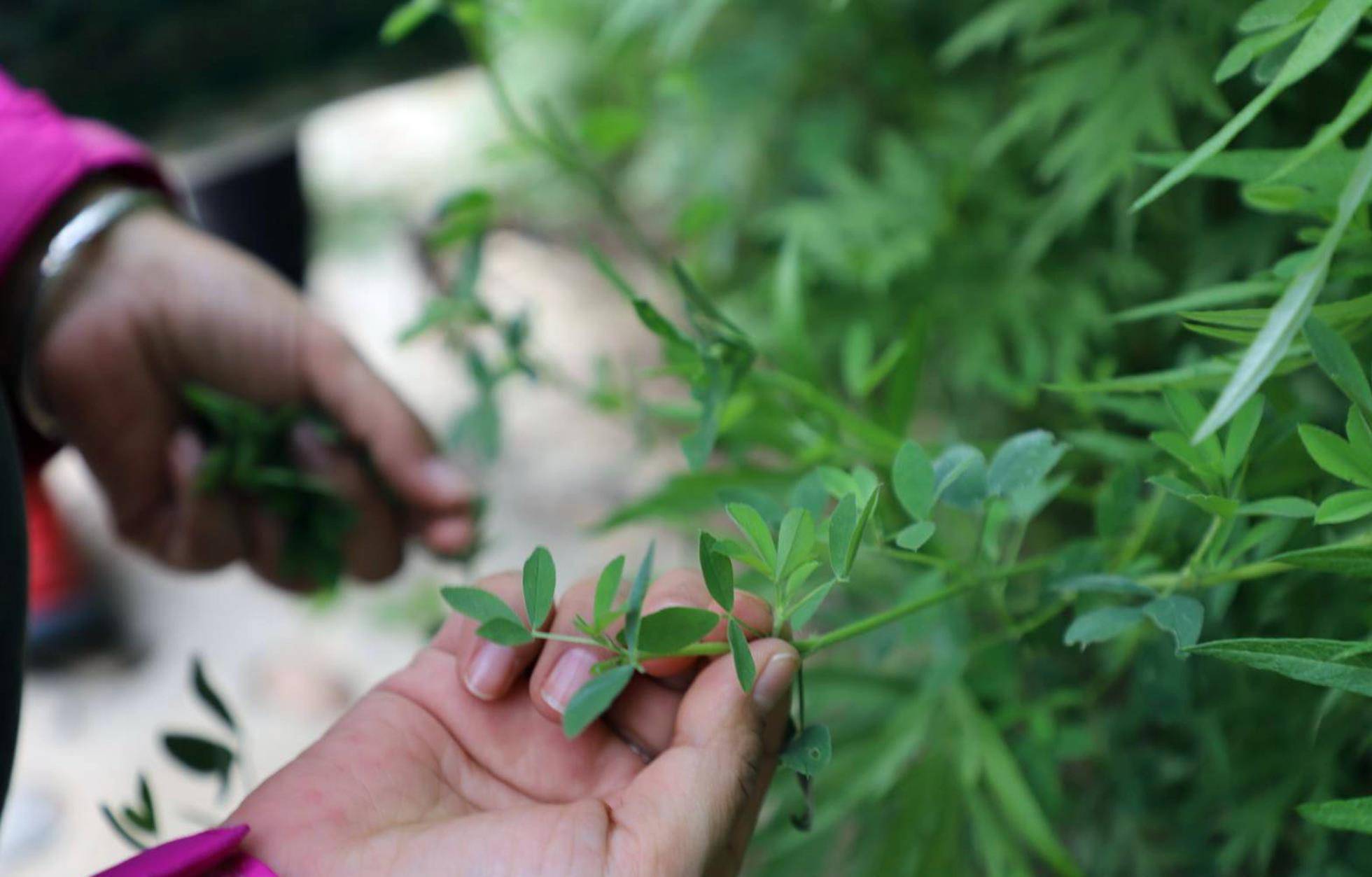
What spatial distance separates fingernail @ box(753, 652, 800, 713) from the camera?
406 mm

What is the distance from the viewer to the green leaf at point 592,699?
1.19 ft

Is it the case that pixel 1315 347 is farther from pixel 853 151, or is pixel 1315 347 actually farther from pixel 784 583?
pixel 853 151

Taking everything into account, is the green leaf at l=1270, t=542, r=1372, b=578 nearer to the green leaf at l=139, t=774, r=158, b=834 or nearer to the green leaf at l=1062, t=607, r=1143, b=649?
the green leaf at l=1062, t=607, r=1143, b=649

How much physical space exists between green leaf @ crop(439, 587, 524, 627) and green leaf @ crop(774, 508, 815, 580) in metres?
0.09

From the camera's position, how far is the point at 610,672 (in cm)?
38

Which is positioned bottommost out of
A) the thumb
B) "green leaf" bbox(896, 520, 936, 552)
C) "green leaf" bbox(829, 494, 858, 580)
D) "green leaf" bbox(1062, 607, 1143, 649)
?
the thumb

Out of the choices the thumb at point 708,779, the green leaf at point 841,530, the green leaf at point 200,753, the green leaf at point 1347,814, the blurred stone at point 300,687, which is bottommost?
the blurred stone at point 300,687

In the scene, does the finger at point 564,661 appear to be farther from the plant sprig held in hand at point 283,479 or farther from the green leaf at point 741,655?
the plant sprig held in hand at point 283,479

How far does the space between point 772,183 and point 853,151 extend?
153 mm

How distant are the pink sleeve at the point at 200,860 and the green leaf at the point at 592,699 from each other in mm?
138

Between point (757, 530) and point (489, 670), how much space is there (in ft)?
0.52

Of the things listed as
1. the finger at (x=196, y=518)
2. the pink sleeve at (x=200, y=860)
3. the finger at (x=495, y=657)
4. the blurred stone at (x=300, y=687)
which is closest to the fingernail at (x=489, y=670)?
the finger at (x=495, y=657)

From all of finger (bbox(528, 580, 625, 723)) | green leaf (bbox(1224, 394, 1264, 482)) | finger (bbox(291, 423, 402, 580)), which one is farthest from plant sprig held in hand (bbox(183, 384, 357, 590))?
green leaf (bbox(1224, 394, 1264, 482))

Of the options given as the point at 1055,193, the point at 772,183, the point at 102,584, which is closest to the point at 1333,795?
the point at 1055,193
